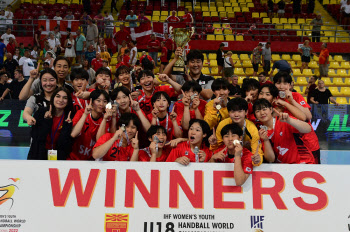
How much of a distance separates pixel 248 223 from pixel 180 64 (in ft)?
9.80

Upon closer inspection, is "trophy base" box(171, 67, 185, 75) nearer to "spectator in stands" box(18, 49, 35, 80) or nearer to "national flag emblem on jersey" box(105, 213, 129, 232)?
"national flag emblem on jersey" box(105, 213, 129, 232)

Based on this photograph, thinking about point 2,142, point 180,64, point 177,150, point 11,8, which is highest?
point 11,8

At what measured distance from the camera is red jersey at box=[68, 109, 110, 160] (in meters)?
5.39

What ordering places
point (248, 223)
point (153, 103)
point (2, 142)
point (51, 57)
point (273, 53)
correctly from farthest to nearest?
point (273, 53) < point (51, 57) < point (2, 142) < point (153, 103) < point (248, 223)

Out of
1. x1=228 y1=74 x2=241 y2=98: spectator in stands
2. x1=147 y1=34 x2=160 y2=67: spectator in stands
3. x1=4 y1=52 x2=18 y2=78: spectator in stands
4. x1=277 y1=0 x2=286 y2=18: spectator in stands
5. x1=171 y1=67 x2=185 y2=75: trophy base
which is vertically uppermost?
x1=277 y1=0 x2=286 y2=18: spectator in stands

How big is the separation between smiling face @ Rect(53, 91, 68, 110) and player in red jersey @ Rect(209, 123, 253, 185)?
1.98 metres

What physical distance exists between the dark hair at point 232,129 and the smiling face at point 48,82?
2382 mm

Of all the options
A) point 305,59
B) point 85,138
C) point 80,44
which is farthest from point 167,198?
point 305,59

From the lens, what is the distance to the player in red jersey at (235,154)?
14.6ft

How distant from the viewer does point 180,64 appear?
6.55 meters

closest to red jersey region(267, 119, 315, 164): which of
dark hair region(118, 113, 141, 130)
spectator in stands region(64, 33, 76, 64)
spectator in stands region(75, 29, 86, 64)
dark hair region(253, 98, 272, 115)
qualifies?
dark hair region(253, 98, 272, 115)

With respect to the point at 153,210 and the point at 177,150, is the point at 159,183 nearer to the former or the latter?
the point at 153,210

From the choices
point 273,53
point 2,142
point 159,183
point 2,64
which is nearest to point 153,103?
point 159,183

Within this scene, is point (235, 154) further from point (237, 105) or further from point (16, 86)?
point (16, 86)
